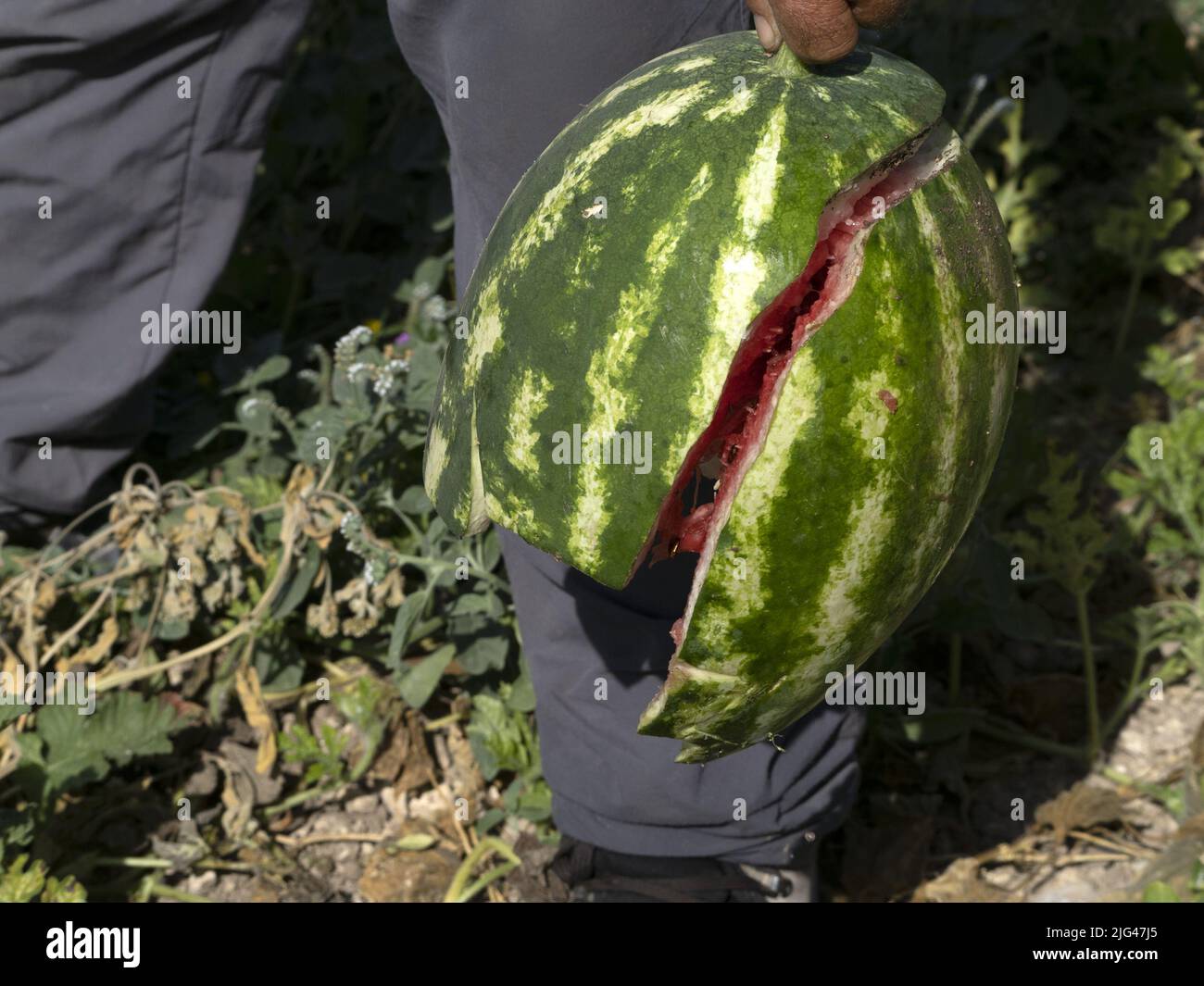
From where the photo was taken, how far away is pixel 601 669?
7.85ft

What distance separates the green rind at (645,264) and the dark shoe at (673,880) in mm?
905

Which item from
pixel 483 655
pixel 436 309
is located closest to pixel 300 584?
pixel 483 655

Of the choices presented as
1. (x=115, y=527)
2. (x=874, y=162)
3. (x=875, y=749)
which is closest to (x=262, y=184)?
(x=115, y=527)

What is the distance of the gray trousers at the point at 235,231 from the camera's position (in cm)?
207

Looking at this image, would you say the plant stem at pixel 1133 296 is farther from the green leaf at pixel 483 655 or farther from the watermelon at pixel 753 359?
the watermelon at pixel 753 359

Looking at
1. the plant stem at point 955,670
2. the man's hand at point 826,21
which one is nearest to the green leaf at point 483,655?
the plant stem at point 955,670

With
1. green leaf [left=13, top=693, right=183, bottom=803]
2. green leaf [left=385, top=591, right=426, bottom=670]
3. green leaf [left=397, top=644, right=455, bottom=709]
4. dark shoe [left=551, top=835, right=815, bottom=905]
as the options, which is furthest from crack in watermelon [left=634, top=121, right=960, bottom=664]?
green leaf [left=13, top=693, right=183, bottom=803]

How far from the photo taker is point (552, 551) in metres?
1.73

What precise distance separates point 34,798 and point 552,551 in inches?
53.3

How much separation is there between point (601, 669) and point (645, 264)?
3.16ft

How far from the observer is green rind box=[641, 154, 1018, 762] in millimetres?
1564

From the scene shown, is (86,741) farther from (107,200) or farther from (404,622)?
(107,200)

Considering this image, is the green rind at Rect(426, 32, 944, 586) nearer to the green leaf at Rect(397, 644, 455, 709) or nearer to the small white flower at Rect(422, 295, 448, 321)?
the green leaf at Rect(397, 644, 455, 709)

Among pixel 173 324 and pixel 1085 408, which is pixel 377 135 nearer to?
Result: pixel 173 324
